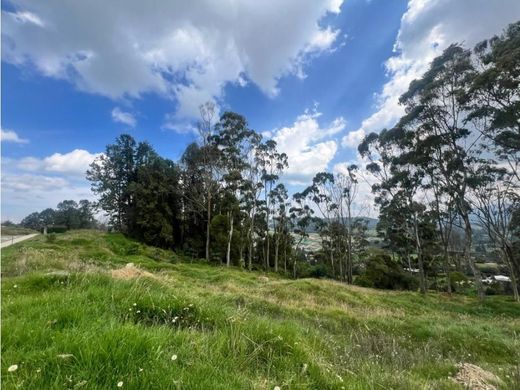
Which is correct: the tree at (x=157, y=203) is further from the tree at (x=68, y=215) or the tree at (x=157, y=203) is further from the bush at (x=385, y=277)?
the bush at (x=385, y=277)

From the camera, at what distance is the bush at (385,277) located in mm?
31891

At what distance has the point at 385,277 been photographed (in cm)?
3212

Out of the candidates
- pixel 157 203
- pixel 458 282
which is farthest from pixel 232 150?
pixel 458 282

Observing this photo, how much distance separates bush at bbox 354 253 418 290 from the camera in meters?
31.9

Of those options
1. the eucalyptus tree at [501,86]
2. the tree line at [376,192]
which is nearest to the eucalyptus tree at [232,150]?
→ the tree line at [376,192]

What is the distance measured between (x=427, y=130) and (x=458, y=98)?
12.0ft

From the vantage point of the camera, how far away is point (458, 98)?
60.8ft

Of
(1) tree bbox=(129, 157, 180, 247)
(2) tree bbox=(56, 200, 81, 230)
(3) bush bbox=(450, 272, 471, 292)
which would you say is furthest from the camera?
(2) tree bbox=(56, 200, 81, 230)

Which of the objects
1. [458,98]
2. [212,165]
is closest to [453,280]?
[458,98]

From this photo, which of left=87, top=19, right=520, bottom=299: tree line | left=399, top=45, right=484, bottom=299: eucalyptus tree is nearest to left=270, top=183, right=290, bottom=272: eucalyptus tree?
left=87, top=19, right=520, bottom=299: tree line

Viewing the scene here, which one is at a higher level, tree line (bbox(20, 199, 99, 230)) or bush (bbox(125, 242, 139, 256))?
tree line (bbox(20, 199, 99, 230))

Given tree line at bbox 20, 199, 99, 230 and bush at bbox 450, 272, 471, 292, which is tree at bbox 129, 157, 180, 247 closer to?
tree line at bbox 20, 199, 99, 230

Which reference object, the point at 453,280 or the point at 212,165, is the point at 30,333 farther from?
the point at 453,280

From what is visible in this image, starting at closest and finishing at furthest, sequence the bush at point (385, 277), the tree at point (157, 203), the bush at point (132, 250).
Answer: the bush at point (132, 250) < the bush at point (385, 277) < the tree at point (157, 203)
